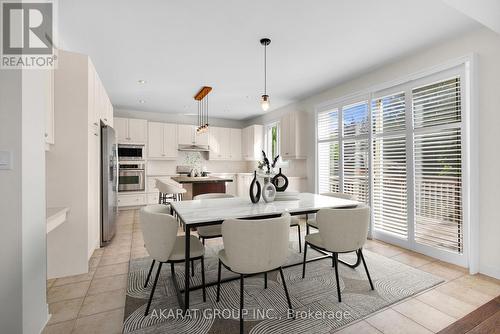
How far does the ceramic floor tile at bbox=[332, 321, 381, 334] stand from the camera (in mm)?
1611

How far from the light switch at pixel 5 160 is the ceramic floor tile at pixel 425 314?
2.89 metres

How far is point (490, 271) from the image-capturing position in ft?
7.92

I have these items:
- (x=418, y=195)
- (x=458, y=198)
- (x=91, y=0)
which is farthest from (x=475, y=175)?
(x=91, y=0)

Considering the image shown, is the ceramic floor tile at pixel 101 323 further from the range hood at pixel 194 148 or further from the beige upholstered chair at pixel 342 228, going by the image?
the range hood at pixel 194 148

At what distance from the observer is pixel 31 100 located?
58.6 inches

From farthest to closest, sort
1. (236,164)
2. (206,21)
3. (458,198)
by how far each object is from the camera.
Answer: (236,164) < (458,198) < (206,21)

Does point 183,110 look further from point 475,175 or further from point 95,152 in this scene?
point 475,175

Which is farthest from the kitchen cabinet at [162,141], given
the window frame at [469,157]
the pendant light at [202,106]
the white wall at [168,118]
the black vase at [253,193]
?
the window frame at [469,157]

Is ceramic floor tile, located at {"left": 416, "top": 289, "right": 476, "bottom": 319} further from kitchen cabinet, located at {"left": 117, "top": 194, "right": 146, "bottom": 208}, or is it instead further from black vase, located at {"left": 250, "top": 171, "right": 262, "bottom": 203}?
kitchen cabinet, located at {"left": 117, "top": 194, "right": 146, "bottom": 208}

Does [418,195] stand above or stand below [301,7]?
below

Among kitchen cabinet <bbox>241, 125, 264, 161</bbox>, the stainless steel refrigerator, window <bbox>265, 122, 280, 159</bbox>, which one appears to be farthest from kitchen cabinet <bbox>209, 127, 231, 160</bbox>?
the stainless steel refrigerator

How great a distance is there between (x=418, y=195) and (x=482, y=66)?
1580mm

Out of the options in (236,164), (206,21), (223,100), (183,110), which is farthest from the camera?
(236,164)

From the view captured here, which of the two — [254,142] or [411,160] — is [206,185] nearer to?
[254,142]
